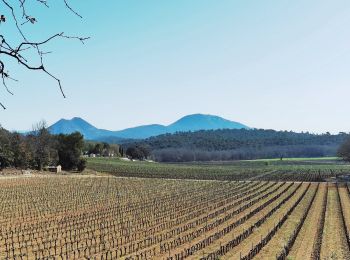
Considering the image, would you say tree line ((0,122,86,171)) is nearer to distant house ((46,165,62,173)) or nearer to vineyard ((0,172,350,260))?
distant house ((46,165,62,173))

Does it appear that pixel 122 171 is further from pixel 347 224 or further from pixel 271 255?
pixel 271 255

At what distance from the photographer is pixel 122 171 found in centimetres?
12056

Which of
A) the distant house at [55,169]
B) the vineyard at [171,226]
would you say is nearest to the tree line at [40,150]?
the distant house at [55,169]

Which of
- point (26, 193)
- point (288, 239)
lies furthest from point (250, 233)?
point (26, 193)

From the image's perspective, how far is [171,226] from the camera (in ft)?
123

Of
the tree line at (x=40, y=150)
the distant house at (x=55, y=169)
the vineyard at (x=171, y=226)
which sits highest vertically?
the tree line at (x=40, y=150)

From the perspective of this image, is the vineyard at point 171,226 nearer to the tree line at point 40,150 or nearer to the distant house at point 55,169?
the tree line at point 40,150

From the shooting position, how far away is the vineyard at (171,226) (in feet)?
90.0

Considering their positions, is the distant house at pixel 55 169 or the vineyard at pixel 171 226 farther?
the distant house at pixel 55 169

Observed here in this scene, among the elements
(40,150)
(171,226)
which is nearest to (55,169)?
(40,150)

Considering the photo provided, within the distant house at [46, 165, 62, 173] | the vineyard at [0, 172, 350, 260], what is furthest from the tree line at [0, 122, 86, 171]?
the vineyard at [0, 172, 350, 260]

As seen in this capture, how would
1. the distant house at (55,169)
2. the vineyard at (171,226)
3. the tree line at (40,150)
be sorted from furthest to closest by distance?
the distant house at (55,169), the tree line at (40,150), the vineyard at (171,226)

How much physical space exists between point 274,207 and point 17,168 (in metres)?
60.7

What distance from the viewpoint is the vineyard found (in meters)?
27.4
